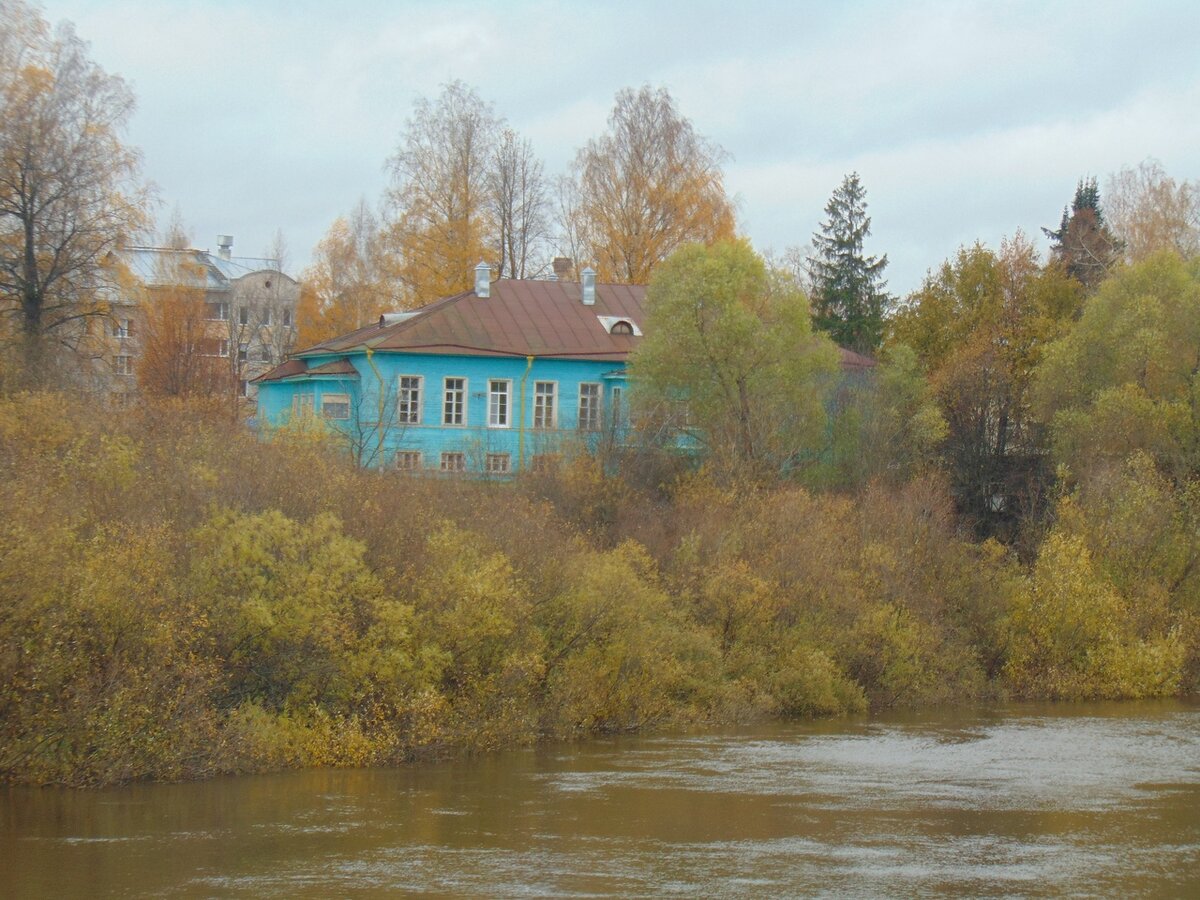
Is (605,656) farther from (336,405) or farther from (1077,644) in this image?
(336,405)

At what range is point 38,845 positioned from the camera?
17312mm

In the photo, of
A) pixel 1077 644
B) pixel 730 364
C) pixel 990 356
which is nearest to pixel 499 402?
pixel 730 364

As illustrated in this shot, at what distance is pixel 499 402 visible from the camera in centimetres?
4809

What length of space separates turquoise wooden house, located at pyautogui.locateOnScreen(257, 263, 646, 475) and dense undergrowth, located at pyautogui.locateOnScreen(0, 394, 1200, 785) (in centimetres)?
932

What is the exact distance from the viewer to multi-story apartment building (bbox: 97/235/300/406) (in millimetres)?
53469

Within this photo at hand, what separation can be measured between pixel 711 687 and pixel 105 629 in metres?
13.1

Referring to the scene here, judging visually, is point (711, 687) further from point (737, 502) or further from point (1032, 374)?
point (1032, 374)

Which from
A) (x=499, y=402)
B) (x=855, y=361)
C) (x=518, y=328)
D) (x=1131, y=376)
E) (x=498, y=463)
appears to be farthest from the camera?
(x=855, y=361)

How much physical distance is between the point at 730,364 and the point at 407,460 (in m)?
9.48

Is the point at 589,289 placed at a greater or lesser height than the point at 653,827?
greater

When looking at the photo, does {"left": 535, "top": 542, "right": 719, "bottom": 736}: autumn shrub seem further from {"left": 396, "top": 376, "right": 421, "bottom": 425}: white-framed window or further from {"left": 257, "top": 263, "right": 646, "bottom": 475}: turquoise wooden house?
{"left": 396, "top": 376, "right": 421, "bottom": 425}: white-framed window

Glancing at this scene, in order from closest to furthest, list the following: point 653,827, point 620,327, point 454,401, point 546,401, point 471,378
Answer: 1. point 653,827
2. point 454,401
3. point 471,378
4. point 546,401
5. point 620,327

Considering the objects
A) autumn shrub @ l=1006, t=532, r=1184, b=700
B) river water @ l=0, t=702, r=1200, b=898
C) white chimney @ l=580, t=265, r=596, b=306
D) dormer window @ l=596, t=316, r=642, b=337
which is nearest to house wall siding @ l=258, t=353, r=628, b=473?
dormer window @ l=596, t=316, r=642, b=337

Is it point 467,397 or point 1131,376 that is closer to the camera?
point 1131,376
